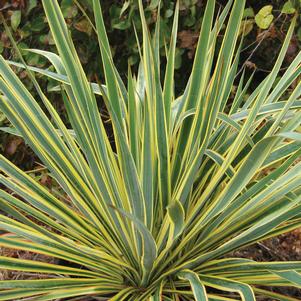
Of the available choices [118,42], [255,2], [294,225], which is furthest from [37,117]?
[255,2]

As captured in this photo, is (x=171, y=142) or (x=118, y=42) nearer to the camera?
(x=171, y=142)

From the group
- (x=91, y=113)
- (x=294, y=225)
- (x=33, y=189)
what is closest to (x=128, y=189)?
(x=91, y=113)

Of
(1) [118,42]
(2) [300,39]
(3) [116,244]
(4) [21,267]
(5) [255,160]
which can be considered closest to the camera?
(5) [255,160]

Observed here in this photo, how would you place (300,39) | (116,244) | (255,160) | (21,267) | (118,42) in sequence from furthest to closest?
(118,42) → (300,39) → (116,244) → (21,267) → (255,160)

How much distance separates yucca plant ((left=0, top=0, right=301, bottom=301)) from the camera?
1443mm

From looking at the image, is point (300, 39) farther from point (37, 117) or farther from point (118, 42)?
point (37, 117)

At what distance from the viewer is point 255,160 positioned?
1362mm

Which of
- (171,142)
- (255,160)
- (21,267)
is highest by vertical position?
(255,160)

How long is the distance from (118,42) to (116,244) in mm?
1586

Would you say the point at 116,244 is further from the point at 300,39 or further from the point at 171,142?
the point at 300,39

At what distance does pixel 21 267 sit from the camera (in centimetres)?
150

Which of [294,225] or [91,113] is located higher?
[91,113]

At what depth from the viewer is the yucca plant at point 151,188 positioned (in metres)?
1.44

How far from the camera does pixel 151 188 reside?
1470 mm
